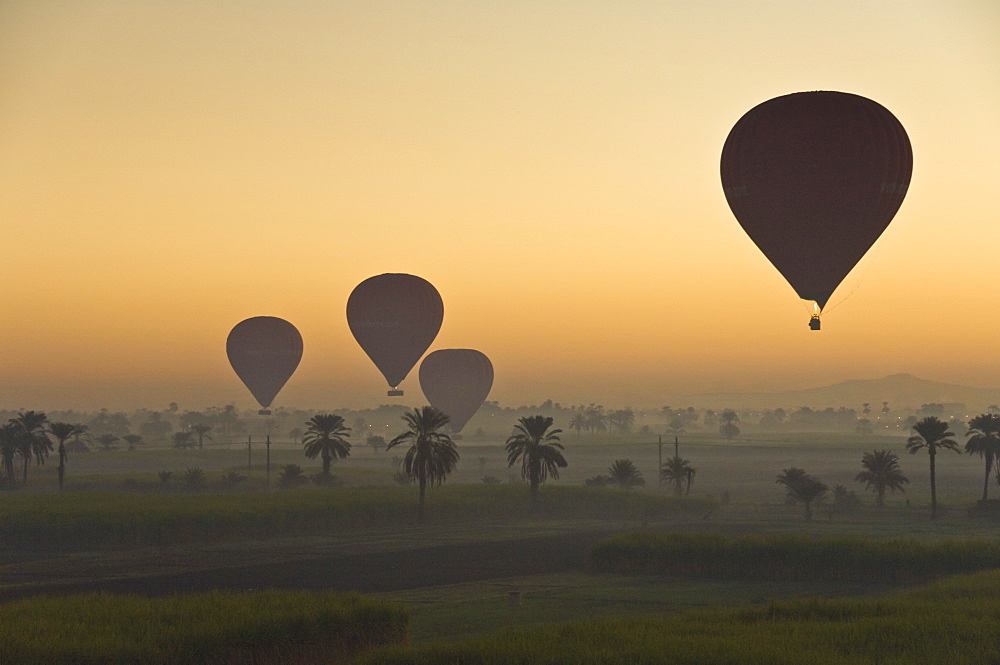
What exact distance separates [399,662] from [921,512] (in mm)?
80078

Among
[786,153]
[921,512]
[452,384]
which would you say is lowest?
[921,512]

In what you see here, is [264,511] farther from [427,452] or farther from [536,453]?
[536,453]

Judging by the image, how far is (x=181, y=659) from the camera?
35156mm

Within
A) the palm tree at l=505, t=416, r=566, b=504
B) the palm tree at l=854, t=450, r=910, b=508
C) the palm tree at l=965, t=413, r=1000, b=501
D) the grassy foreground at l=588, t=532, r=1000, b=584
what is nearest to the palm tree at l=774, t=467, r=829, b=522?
the palm tree at l=854, t=450, r=910, b=508

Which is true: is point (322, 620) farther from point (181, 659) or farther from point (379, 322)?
point (379, 322)

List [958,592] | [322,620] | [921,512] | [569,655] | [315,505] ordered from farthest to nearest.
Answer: [921,512]
[315,505]
[958,592]
[322,620]
[569,655]

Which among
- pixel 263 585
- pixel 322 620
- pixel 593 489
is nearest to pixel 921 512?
pixel 593 489

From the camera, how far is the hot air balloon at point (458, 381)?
163125mm

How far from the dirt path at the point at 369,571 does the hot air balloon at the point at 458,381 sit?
8218cm

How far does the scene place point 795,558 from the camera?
6325 cm

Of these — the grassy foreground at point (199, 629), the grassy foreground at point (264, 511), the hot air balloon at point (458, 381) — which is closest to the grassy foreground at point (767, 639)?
the grassy foreground at point (199, 629)

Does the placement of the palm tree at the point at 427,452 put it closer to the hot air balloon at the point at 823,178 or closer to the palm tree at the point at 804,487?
the palm tree at the point at 804,487

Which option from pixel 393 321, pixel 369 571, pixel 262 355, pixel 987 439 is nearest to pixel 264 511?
pixel 369 571

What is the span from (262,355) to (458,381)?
32.5m
